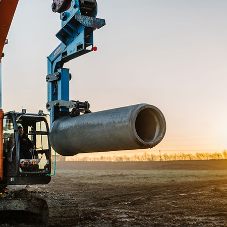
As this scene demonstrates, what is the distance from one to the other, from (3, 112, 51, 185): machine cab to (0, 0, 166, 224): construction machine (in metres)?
0.02

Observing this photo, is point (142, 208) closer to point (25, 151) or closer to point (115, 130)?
point (25, 151)

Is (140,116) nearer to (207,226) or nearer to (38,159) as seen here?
(38,159)

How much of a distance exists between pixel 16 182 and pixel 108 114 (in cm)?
479

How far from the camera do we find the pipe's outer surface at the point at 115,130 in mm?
3314

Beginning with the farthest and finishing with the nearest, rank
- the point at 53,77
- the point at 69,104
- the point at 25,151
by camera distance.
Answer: the point at 25,151 → the point at 53,77 → the point at 69,104

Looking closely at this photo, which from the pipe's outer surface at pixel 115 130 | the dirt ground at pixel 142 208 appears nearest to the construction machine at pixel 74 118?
the pipe's outer surface at pixel 115 130

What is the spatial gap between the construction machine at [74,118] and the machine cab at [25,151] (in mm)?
22

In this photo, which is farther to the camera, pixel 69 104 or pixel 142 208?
pixel 142 208

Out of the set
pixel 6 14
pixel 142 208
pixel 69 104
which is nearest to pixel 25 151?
pixel 69 104

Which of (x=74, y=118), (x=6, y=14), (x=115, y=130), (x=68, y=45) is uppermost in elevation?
(x=6, y=14)

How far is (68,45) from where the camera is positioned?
16.8 feet

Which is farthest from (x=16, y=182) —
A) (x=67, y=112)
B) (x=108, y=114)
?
(x=108, y=114)

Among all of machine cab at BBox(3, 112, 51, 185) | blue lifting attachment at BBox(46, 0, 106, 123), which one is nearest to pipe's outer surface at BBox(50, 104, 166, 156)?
blue lifting attachment at BBox(46, 0, 106, 123)

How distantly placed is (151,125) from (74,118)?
3.37ft
